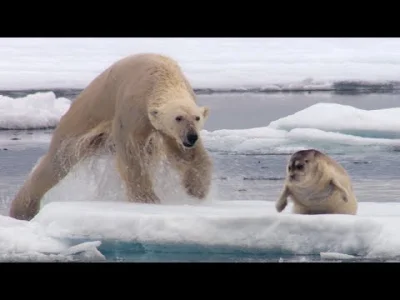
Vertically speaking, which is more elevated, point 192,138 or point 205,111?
point 205,111

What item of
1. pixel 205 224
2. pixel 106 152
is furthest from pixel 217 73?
pixel 205 224

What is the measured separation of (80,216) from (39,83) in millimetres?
2103

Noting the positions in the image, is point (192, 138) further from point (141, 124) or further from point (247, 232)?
point (247, 232)

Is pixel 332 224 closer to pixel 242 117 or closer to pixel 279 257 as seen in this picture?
pixel 279 257

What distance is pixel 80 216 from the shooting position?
9.16m

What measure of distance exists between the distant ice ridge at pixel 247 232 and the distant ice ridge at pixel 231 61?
2.14m

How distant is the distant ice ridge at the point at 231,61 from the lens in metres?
10.9

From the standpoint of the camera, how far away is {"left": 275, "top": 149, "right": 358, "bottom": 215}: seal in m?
9.49

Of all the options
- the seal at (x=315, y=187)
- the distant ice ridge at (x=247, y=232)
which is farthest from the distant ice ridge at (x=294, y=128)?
the distant ice ridge at (x=247, y=232)

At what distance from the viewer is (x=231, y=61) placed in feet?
36.6

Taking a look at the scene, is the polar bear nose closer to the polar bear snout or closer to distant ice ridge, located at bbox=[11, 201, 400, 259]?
the polar bear snout

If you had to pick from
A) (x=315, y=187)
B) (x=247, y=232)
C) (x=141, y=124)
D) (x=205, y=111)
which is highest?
(x=205, y=111)

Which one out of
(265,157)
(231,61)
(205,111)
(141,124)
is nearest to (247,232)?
(205,111)

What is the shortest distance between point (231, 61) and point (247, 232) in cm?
268
